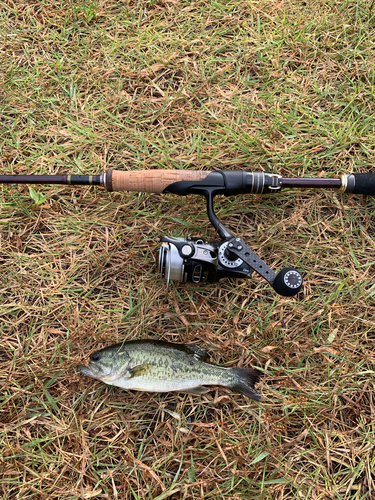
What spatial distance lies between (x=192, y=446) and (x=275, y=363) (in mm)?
887

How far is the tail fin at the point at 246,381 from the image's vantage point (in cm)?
287

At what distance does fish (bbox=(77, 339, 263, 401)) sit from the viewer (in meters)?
2.84

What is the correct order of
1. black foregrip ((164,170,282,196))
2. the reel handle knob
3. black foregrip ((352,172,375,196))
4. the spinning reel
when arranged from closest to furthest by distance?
1. the reel handle knob
2. the spinning reel
3. black foregrip ((164,170,282,196))
4. black foregrip ((352,172,375,196))

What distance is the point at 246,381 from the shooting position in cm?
289

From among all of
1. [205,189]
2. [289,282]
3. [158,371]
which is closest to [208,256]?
[205,189]

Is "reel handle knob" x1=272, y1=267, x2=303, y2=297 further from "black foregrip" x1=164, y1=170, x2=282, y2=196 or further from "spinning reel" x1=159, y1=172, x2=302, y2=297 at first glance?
"black foregrip" x1=164, y1=170, x2=282, y2=196

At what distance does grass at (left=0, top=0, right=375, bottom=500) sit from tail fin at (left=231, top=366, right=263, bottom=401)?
95 mm

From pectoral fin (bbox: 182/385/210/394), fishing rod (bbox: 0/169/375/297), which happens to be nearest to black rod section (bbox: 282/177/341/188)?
fishing rod (bbox: 0/169/375/297)

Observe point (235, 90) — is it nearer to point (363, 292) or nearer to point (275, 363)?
point (363, 292)

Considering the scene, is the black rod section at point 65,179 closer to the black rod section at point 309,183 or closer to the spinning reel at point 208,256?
the spinning reel at point 208,256

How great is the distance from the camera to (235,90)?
345 centimetres

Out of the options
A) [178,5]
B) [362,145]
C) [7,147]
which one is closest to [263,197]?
[362,145]

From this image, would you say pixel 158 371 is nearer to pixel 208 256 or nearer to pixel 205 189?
pixel 208 256

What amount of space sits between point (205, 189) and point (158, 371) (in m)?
1.40
